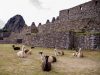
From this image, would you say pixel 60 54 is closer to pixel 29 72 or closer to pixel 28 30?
pixel 29 72

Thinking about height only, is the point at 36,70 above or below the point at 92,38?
below

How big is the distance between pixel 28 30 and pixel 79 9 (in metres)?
13.8

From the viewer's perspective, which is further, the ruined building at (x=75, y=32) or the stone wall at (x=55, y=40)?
the stone wall at (x=55, y=40)

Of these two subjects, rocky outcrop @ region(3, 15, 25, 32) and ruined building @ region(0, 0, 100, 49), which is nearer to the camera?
ruined building @ region(0, 0, 100, 49)

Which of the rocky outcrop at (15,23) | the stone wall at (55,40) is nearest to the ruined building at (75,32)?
the stone wall at (55,40)

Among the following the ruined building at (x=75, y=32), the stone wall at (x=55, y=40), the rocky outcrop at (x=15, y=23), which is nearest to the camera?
the ruined building at (x=75, y=32)

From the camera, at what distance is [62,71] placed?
11.6 meters

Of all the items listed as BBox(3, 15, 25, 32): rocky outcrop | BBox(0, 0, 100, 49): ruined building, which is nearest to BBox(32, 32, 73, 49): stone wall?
BBox(0, 0, 100, 49): ruined building

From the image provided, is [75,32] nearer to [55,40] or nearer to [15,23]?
[55,40]

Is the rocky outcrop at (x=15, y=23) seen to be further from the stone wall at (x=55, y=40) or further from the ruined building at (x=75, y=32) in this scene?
the stone wall at (x=55, y=40)

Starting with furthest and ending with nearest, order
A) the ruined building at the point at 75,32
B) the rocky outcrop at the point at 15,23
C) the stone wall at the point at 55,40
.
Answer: the rocky outcrop at the point at 15,23
the stone wall at the point at 55,40
the ruined building at the point at 75,32

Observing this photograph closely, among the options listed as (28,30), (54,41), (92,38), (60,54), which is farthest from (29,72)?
(28,30)

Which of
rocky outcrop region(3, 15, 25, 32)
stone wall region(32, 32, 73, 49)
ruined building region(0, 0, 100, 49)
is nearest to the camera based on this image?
ruined building region(0, 0, 100, 49)

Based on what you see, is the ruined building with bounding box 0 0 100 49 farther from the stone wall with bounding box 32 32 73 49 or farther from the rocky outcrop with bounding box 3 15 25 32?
the rocky outcrop with bounding box 3 15 25 32
